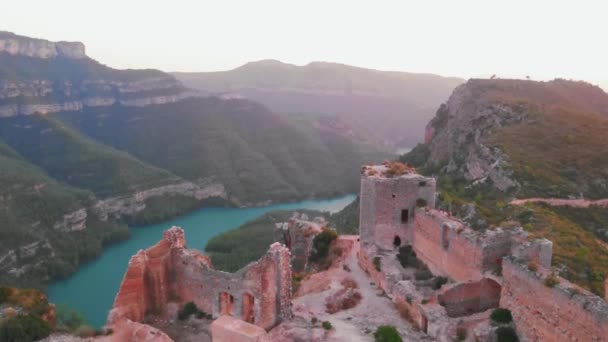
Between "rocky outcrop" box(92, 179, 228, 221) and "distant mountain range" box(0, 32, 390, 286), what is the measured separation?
16 cm

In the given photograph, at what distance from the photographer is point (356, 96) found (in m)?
179

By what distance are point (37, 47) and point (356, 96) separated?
9699 centimetres

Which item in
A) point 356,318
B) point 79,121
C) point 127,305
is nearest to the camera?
point 127,305

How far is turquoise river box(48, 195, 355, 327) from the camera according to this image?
1847 inches

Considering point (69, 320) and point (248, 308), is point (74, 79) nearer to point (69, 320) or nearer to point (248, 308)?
point (69, 320)

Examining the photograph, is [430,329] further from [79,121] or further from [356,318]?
[79,121]

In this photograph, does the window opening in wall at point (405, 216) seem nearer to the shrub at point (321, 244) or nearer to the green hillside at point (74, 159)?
the shrub at point (321, 244)

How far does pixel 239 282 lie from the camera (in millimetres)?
18391

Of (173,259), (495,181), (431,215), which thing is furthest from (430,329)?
(495,181)

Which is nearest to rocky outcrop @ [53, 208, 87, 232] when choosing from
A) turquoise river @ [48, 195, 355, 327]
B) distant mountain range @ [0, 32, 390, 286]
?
distant mountain range @ [0, 32, 390, 286]

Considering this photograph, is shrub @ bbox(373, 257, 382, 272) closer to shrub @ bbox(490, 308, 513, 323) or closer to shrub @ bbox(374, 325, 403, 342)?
shrub @ bbox(374, 325, 403, 342)

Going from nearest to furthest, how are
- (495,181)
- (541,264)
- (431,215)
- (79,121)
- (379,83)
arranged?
(541,264) < (431,215) < (495,181) < (79,121) < (379,83)

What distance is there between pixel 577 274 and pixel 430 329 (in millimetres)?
6247

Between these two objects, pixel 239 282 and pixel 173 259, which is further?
pixel 173 259
